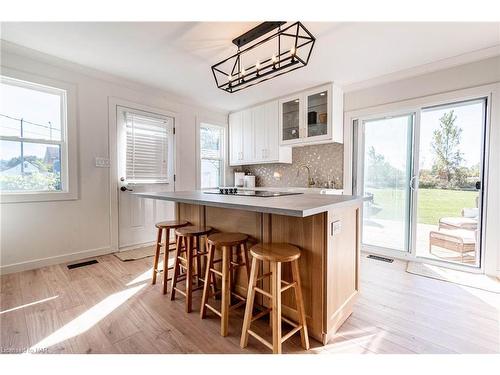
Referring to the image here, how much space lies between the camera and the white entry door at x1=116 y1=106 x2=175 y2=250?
3348mm

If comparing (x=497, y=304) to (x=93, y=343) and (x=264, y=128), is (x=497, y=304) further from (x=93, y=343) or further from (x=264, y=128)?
(x=264, y=128)

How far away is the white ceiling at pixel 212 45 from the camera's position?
83.0 inches

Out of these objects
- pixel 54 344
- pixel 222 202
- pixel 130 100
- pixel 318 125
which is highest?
pixel 130 100

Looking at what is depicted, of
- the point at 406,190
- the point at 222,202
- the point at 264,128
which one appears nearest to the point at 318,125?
the point at 264,128

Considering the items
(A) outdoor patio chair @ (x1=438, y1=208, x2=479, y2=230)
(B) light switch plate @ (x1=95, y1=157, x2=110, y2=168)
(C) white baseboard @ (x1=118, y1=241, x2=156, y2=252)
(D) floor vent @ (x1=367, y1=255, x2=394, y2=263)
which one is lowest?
(D) floor vent @ (x1=367, y1=255, x2=394, y2=263)

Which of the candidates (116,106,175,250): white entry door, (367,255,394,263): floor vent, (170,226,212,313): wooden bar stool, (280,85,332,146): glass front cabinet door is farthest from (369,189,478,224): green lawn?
(116,106,175,250): white entry door

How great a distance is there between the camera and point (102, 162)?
3.13 m

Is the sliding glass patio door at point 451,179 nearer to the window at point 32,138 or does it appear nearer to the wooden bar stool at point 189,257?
the wooden bar stool at point 189,257

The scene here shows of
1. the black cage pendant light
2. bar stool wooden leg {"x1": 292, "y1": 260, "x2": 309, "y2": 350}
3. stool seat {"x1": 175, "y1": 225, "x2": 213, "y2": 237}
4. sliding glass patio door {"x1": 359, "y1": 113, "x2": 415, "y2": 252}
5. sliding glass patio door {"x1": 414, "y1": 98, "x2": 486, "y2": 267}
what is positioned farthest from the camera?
sliding glass patio door {"x1": 359, "y1": 113, "x2": 415, "y2": 252}

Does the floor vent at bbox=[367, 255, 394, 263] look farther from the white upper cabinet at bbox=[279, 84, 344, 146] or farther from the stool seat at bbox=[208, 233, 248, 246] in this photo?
the stool seat at bbox=[208, 233, 248, 246]

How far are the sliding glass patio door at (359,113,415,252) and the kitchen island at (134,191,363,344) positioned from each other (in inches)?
68.7

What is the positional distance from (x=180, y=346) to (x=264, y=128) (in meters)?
3.47

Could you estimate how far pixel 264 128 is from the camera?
4172 millimetres

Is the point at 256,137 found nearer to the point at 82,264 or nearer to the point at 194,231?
the point at 194,231
